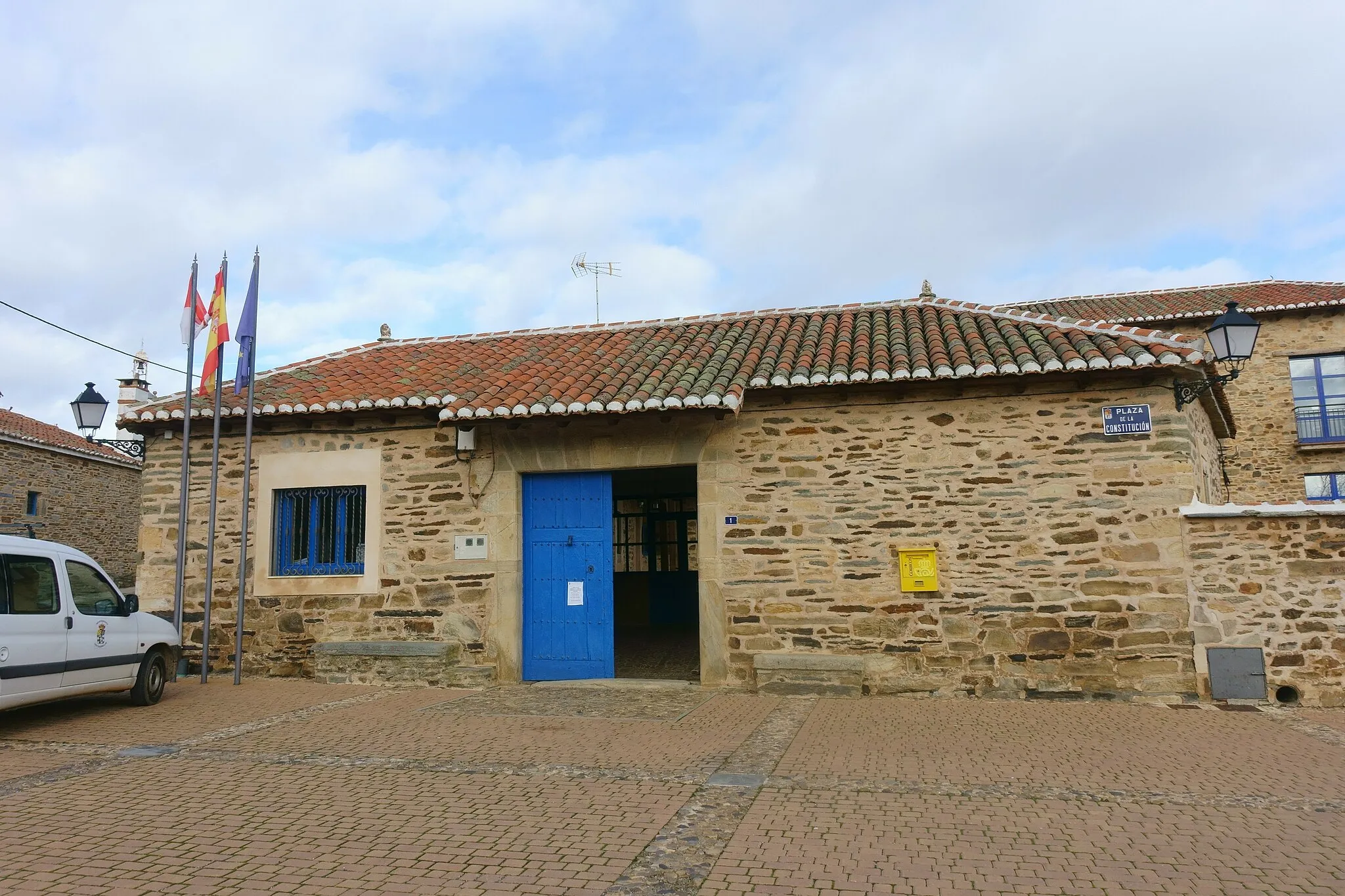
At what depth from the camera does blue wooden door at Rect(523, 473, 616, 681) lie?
9406 millimetres

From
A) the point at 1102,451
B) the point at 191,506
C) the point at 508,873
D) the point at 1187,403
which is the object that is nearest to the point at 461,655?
the point at 191,506

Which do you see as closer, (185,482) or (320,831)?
(320,831)

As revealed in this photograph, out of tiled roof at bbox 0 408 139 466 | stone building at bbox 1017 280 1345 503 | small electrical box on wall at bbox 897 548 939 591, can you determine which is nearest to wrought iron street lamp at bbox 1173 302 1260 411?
small electrical box on wall at bbox 897 548 939 591

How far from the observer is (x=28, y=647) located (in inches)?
263

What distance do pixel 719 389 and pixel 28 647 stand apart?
6126mm

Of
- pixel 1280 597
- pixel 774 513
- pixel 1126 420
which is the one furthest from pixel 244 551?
pixel 1280 597

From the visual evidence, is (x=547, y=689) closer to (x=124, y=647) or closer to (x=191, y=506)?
(x=124, y=647)

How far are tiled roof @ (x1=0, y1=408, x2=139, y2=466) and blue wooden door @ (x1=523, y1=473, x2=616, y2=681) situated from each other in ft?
46.7

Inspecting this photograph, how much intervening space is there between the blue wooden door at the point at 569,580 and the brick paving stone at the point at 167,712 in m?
1.90

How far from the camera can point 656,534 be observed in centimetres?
1577

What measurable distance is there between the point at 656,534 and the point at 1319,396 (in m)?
14.8

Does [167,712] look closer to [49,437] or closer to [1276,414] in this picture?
[49,437]

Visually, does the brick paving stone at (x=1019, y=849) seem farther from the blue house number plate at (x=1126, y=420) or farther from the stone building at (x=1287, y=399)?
the stone building at (x=1287, y=399)

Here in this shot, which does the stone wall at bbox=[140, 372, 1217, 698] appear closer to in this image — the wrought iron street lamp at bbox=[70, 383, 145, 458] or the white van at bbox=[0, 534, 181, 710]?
the white van at bbox=[0, 534, 181, 710]
